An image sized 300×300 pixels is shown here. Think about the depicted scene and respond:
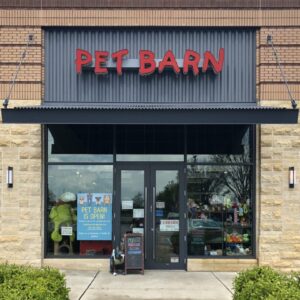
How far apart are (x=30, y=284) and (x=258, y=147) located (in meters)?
7.17

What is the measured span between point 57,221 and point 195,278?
355 centimetres

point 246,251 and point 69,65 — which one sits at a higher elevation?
point 69,65

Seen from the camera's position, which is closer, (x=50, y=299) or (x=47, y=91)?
(x=50, y=299)

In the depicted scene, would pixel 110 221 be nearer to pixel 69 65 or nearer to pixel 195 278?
pixel 195 278

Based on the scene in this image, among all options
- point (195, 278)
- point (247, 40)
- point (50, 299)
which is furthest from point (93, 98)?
point (50, 299)

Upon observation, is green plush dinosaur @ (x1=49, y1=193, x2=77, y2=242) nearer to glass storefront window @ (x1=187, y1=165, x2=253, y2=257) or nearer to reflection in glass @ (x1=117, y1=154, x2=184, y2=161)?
reflection in glass @ (x1=117, y1=154, x2=184, y2=161)

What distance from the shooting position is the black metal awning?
34.2 feet

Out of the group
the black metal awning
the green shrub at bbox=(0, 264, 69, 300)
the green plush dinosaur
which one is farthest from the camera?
the green plush dinosaur

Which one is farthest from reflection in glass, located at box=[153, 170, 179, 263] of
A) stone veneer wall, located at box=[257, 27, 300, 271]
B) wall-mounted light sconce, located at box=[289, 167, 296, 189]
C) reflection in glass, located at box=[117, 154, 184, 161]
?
wall-mounted light sconce, located at box=[289, 167, 296, 189]

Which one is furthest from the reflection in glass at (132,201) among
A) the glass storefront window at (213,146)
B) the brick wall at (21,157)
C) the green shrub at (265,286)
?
the green shrub at (265,286)

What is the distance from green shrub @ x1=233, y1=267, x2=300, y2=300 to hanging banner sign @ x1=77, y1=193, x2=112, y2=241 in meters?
5.31

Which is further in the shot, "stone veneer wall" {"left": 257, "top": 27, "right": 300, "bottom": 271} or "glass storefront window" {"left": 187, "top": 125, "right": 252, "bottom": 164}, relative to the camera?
"glass storefront window" {"left": 187, "top": 125, "right": 252, "bottom": 164}

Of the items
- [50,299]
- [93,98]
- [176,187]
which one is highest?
[93,98]

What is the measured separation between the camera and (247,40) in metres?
12.2
